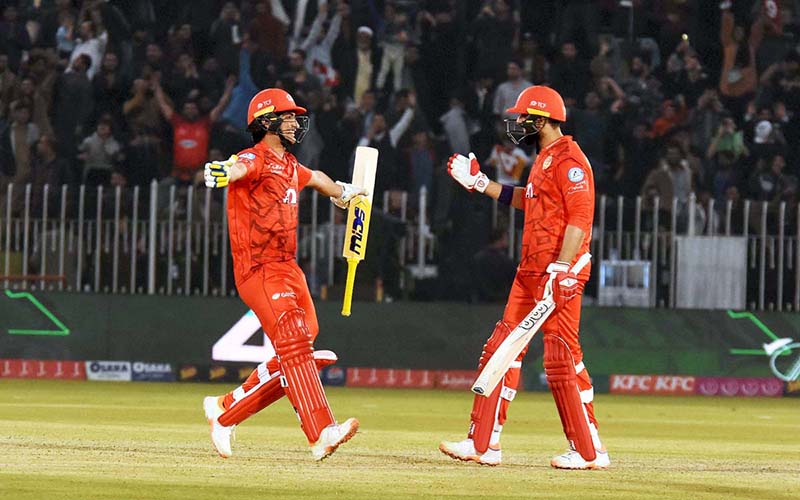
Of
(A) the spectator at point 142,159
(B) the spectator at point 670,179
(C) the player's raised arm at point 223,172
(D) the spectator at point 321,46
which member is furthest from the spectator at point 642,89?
(C) the player's raised arm at point 223,172

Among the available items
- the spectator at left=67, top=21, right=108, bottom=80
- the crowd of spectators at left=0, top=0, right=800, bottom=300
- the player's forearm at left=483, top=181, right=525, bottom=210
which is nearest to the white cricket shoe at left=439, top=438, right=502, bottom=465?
the player's forearm at left=483, top=181, right=525, bottom=210

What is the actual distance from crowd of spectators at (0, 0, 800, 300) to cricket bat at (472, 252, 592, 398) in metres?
10.6

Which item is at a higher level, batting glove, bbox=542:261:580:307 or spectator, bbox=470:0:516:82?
spectator, bbox=470:0:516:82

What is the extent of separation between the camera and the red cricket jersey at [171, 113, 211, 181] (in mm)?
22891

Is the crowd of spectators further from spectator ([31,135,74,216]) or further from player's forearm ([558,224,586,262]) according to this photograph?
player's forearm ([558,224,586,262])

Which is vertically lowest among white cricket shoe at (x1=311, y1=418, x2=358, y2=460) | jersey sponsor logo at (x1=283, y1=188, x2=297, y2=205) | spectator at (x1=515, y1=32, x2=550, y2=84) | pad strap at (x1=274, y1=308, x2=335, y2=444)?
white cricket shoe at (x1=311, y1=418, x2=358, y2=460)

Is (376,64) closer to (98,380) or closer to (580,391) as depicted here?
(98,380)

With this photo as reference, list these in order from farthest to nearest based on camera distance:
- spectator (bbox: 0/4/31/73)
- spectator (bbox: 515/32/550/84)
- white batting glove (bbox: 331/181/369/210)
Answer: spectator (bbox: 0/4/31/73) → spectator (bbox: 515/32/550/84) → white batting glove (bbox: 331/181/369/210)

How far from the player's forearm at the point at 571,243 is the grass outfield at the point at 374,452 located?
1464 mm

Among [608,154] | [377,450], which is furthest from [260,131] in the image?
[608,154]

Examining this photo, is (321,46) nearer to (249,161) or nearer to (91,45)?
(91,45)

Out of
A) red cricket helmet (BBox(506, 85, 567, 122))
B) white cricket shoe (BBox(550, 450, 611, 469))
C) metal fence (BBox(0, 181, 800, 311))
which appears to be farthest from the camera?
metal fence (BBox(0, 181, 800, 311))

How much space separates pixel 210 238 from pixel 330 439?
33.6ft

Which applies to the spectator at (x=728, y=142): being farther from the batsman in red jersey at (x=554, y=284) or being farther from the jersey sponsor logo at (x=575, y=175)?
the jersey sponsor logo at (x=575, y=175)
